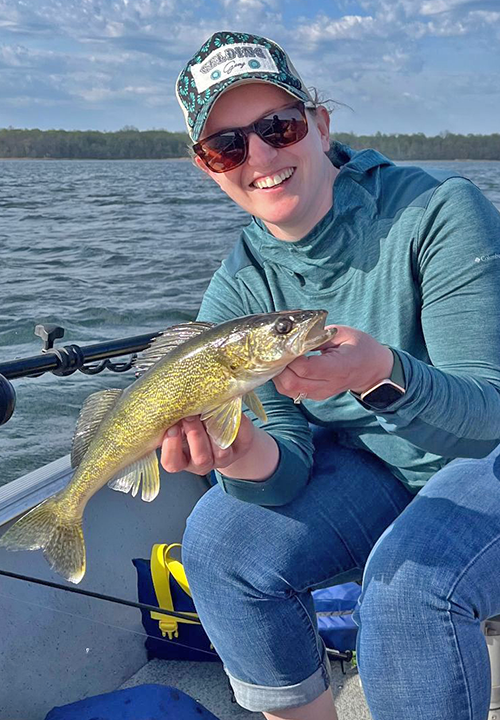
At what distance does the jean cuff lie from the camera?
2199mm

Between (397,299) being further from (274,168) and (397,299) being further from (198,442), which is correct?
(198,442)

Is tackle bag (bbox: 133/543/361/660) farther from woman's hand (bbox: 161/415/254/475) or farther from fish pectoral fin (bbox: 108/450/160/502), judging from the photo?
woman's hand (bbox: 161/415/254/475)

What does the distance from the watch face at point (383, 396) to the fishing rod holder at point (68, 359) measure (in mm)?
1148

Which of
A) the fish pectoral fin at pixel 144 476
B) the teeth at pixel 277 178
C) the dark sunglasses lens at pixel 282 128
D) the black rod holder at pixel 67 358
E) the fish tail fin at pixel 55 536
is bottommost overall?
the fish tail fin at pixel 55 536

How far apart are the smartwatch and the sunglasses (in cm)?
82

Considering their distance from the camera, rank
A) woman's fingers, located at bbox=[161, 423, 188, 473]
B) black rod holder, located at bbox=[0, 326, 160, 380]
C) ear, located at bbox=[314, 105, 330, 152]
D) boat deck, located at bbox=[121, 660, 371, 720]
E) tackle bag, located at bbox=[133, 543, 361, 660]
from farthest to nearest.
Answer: tackle bag, located at bbox=[133, 543, 361, 660] → boat deck, located at bbox=[121, 660, 371, 720] → black rod holder, located at bbox=[0, 326, 160, 380] → ear, located at bbox=[314, 105, 330, 152] → woman's fingers, located at bbox=[161, 423, 188, 473]

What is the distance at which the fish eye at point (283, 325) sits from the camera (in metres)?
1.91

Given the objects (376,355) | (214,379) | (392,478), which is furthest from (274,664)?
(376,355)

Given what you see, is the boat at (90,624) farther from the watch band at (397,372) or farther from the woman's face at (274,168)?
the watch band at (397,372)

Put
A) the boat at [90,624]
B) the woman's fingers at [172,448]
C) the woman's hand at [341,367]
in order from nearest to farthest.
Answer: the woman's hand at [341,367] → the woman's fingers at [172,448] → the boat at [90,624]

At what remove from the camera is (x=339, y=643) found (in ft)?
10.3

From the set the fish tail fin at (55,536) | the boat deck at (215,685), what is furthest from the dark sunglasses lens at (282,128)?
the boat deck at (215,685)

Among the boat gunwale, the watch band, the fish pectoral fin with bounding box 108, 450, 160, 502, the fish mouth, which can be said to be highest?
the fish mouth

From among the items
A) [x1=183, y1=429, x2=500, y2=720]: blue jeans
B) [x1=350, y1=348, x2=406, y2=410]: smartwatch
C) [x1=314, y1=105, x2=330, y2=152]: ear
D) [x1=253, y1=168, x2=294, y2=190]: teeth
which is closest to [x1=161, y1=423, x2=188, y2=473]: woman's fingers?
[x1=183, y1=429, x2=500, y2=720]: blue jeans
